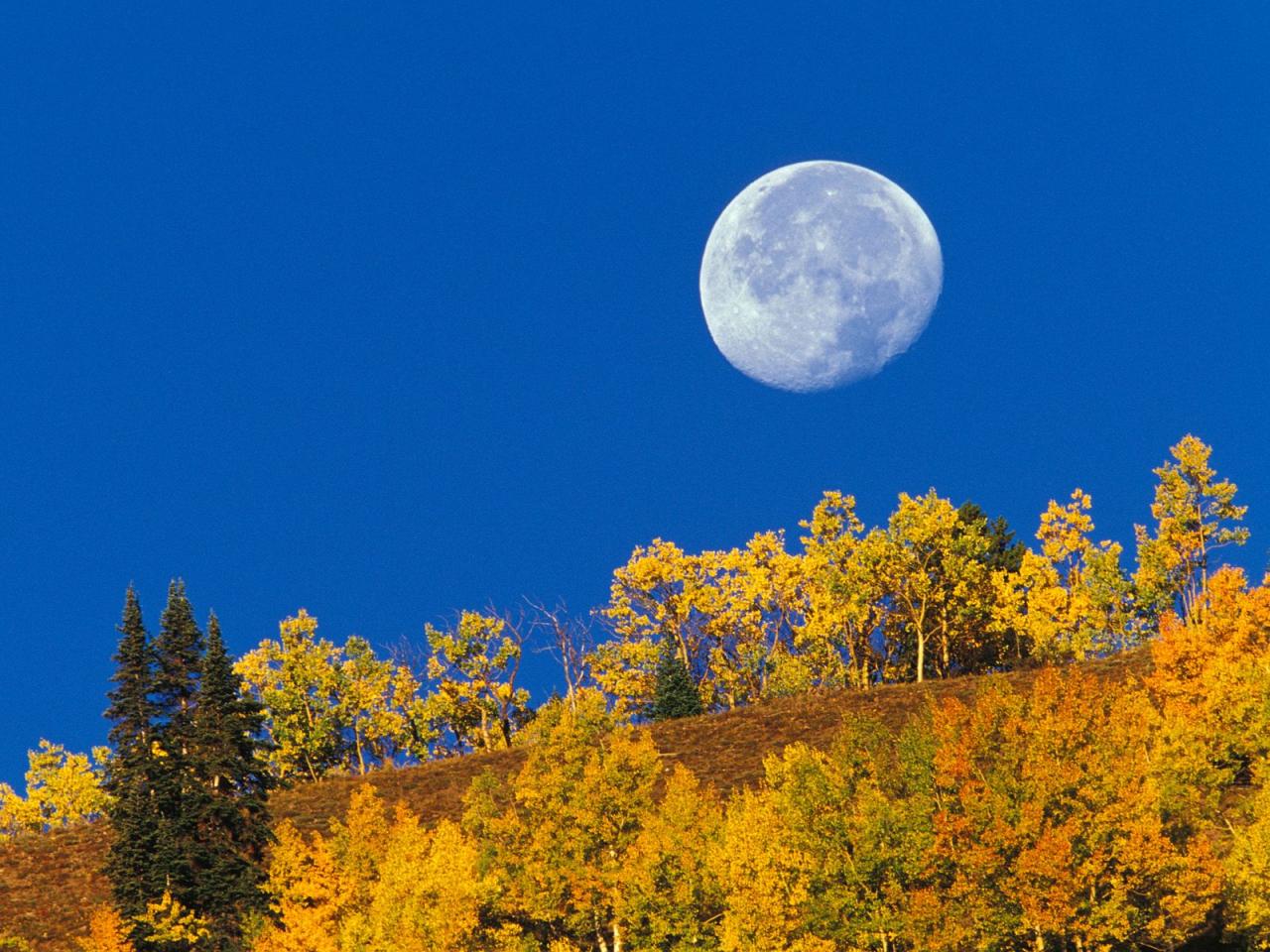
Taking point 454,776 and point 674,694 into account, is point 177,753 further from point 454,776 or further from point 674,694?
point 674,694

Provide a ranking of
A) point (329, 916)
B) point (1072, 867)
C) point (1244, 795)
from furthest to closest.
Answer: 1. point (1244, 795)
2. point (329, 916)
3. point (1072, 867)

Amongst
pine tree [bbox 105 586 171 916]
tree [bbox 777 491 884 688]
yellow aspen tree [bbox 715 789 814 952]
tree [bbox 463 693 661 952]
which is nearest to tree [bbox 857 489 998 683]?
tree [bbox 777 491 884 688]

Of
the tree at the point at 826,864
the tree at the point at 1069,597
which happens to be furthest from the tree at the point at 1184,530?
the tree at the point at 826,864

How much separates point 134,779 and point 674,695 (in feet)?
157

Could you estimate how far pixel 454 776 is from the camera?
91.3m

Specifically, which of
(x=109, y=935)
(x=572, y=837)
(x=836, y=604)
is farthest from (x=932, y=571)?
(x=109, y=935)

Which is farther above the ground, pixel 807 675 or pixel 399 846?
pixel 807 675

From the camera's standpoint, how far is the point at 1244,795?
6675cm

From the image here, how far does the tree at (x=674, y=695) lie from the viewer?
102688mm

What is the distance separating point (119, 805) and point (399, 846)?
12963mm

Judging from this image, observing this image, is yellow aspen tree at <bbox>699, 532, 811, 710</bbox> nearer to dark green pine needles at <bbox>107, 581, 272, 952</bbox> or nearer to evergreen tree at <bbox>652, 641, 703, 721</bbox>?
evergreen tree at <bbox>652, 641, 703, 721</bbox>

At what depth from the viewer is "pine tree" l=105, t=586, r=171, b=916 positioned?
2354 inches

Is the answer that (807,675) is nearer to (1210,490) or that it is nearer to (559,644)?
(559,644)

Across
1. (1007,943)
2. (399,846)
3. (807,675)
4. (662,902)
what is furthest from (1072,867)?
(807,675)
